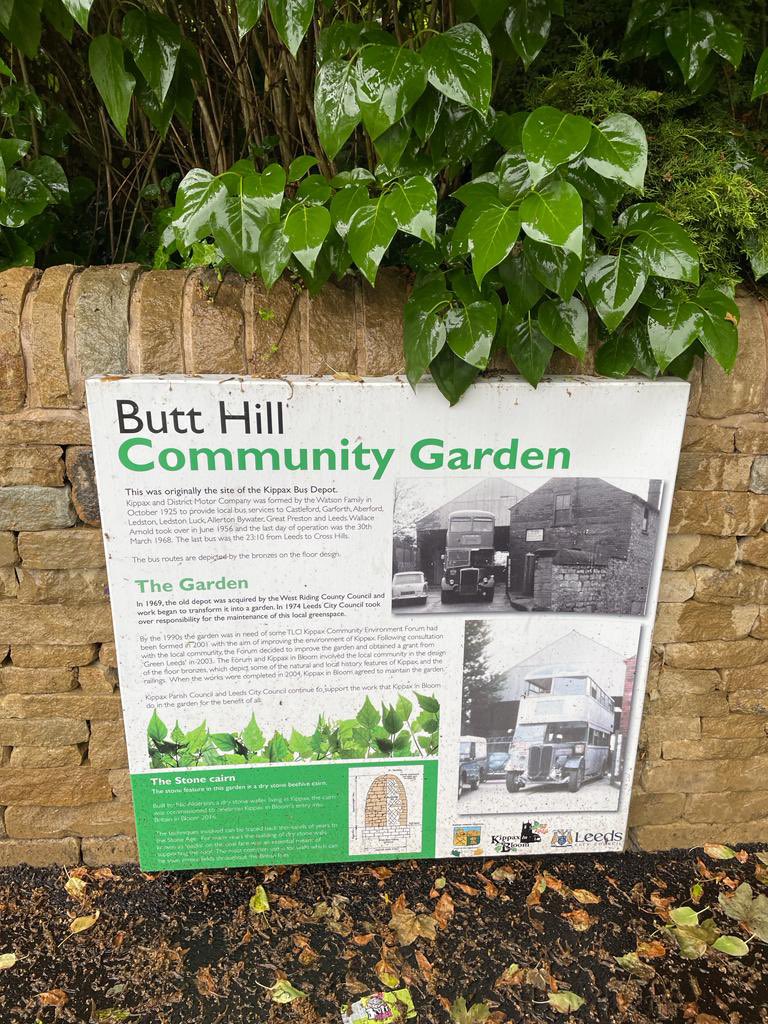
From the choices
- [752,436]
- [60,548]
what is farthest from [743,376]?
[60,548]

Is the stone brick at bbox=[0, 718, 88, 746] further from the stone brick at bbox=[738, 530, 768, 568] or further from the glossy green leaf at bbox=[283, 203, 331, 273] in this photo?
the stone brick at bbox=[738, 530, 768, 568]

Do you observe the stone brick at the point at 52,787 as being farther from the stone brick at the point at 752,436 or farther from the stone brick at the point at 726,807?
the stone brick at the point at 752,436

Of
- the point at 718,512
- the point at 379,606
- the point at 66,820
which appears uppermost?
the point at 718,512

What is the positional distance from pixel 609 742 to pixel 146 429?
1698 millimetres

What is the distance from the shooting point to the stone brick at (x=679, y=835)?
8.53 feet

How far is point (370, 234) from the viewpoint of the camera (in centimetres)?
172

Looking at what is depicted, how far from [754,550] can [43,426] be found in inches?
81.6

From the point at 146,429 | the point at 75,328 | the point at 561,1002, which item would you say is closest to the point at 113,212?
the point at 75,328

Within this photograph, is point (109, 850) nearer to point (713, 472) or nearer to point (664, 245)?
point (713, 472)

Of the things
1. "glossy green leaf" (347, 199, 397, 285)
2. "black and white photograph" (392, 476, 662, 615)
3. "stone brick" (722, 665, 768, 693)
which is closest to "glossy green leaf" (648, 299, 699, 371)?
"black and white photograph" (392, 476, 662, 615)

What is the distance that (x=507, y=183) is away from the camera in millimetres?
1703

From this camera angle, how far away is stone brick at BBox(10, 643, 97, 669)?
220cm

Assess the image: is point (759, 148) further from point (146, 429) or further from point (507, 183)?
point (146, 429)

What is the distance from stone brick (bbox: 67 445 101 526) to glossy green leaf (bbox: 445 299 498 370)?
1008mm
